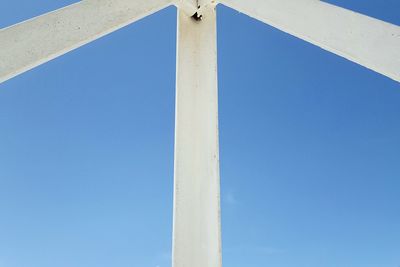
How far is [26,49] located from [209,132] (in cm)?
90

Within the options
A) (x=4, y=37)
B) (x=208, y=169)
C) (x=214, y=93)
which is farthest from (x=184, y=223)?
(x=4, y=37)

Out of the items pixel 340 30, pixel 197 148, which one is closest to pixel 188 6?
pixel 197 148

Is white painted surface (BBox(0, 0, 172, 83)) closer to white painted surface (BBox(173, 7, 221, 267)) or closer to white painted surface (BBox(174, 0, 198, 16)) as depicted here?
white painted surface (BBox(174, 0, 198, 16))

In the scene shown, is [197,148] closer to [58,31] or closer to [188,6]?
[188,6]

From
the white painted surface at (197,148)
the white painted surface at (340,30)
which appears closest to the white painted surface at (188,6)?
the white painted surface at (197,148)

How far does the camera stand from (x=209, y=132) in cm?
212

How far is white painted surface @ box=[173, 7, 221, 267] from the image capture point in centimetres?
199

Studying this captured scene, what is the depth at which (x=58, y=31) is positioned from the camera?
157 centimetres

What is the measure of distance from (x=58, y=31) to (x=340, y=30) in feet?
3.02

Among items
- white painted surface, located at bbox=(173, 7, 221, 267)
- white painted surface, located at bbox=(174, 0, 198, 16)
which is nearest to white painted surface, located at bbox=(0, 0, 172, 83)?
white painted surface, located at bbox=(174, 0, 198, 16)

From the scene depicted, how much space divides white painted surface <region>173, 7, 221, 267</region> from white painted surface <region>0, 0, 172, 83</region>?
0.44 m

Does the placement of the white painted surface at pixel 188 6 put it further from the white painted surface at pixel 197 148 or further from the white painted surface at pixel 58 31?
the white painted surface at pixel 58 31

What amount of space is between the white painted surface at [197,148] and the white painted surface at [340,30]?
19.9 inches

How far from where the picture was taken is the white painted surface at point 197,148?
6.54 feet
